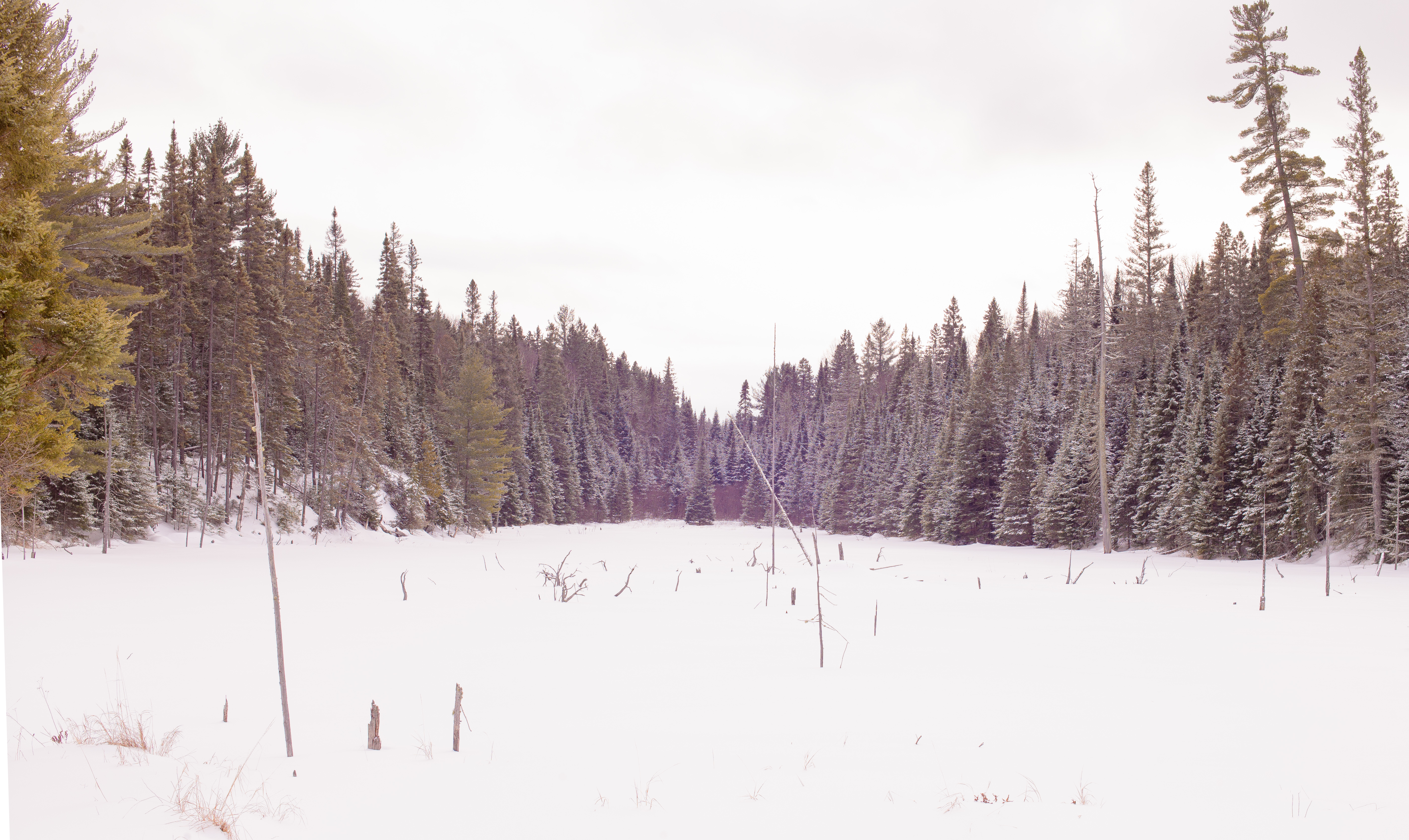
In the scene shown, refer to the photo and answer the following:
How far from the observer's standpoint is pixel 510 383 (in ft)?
204

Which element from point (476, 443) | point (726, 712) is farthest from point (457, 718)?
point (476, 443)

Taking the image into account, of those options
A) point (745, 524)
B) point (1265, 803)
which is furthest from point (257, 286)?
point (745, 524)

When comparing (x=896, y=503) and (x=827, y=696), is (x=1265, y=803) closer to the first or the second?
(x=827, y=696)

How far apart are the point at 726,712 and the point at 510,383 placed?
5763cm

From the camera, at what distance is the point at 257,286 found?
34375mm

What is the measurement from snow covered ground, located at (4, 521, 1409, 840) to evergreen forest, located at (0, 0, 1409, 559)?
2.94 m

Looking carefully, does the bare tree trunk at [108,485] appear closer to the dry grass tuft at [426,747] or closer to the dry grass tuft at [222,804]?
the dry grass tuft at [426,747]

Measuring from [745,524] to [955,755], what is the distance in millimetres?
71004

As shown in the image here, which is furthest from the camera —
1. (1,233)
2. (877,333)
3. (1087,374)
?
(877,333)

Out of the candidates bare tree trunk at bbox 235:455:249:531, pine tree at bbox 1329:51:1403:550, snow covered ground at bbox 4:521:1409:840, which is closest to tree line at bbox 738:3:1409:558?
pine tree at bbox 1329:51:1403:550

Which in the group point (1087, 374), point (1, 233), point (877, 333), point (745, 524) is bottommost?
point (745, 524)

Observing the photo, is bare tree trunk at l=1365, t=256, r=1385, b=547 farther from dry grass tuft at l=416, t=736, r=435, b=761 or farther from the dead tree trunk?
dry grass tuft at l=416, t=736, r=435, b=761

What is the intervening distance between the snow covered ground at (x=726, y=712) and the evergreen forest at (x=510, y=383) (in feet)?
9.65

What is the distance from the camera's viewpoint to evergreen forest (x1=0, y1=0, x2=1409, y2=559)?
35.3 feet
